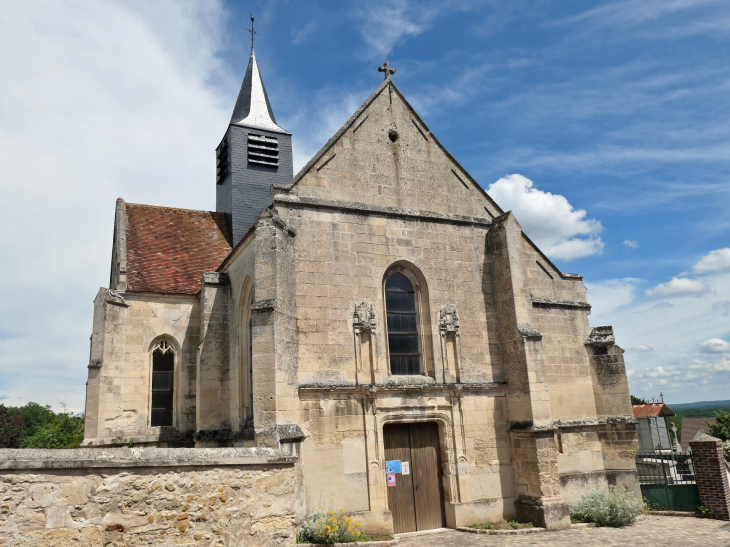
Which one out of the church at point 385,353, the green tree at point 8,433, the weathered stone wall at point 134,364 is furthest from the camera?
the green tree at point 8,433

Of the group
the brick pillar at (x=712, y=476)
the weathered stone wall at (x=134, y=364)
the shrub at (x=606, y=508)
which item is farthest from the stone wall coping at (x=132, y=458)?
the brick pillar at (x=712, y=476)

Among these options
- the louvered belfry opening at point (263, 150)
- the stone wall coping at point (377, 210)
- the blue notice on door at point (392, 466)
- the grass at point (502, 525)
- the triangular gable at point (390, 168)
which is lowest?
the grass at point (502, 525)

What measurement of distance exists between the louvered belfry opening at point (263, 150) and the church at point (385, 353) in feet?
22.6

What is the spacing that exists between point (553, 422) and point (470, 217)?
5.26m

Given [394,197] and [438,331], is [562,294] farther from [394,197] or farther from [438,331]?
[394,197]

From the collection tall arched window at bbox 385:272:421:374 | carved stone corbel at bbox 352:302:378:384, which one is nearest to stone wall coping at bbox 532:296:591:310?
tall arched window at bbox 385:272:421:374

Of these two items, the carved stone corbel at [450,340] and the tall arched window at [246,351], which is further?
the carved stone corbel at [450,340]

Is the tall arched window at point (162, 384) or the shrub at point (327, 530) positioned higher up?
the tall arched window at point (162, 384)

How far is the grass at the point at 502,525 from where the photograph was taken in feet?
36.7

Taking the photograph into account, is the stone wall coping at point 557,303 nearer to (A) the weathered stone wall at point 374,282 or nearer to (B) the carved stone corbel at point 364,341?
(A) the weathered stone wall at point 374,282

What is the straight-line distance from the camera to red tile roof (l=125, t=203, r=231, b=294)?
14.9m

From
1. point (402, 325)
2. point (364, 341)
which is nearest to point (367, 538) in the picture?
point (364, 341)

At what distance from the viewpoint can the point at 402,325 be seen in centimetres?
1223

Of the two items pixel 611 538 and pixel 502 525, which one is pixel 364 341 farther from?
pixel 611 538
